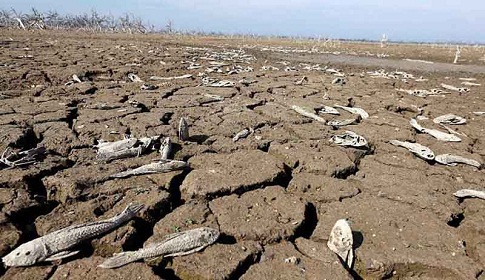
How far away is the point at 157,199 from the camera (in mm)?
2961

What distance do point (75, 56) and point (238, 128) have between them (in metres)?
9.73

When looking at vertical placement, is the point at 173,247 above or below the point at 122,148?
below

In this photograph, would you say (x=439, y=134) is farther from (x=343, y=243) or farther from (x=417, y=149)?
(x=343, y=243)

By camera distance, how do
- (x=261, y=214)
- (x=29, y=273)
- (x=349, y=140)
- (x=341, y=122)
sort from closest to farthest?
(x=29, y=273) < (x=261, y=214) < (x=349, y=140) < (x=341, y=122)

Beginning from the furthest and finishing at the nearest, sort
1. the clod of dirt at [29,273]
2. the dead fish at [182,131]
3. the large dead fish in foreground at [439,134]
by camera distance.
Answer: the large dead fish in foreground at [439,134] < the dead fish at [182,131] < the clod of dirt at [29,273]

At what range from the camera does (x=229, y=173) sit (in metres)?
3.46

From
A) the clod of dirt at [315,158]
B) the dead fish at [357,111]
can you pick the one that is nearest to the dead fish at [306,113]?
the dead fish at [357,111]

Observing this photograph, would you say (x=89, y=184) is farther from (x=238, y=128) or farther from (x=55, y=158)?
(x=238, y=128)

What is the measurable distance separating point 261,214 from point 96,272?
50.3 inches

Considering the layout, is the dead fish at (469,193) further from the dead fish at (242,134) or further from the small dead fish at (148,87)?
the small dead fish at (148,87)

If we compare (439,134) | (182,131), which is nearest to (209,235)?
(182,131)

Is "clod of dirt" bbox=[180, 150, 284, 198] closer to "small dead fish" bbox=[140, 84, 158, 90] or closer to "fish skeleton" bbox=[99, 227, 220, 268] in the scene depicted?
"fish skeleton" bbox=[99, 227, 220, 268]

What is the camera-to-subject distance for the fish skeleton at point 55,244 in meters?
2.21

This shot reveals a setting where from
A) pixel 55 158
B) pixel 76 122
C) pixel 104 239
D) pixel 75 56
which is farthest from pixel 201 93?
pixel 75 56
